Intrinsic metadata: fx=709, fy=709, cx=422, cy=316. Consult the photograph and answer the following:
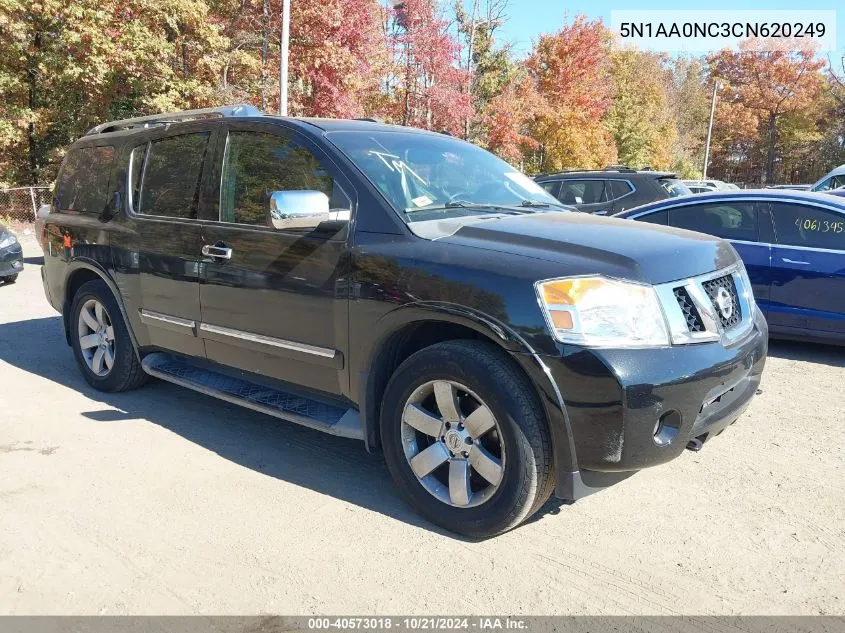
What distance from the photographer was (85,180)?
546 centimetres

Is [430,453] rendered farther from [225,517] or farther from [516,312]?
[225,517]

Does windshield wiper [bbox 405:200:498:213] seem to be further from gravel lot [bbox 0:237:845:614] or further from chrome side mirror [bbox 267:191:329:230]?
gravel lot [bbox 0:237:845:614]

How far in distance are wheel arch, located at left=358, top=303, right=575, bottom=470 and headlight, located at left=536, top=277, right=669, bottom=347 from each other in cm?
18

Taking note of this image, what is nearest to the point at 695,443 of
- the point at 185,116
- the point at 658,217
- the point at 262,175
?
the point at 262,175

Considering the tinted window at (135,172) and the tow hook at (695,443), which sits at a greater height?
the tinted window at (135,172)

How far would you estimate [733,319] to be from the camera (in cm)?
338

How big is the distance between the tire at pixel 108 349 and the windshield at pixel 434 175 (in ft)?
7.67

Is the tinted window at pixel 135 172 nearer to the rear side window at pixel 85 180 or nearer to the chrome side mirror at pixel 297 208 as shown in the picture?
the rear side window at pixel 85 180

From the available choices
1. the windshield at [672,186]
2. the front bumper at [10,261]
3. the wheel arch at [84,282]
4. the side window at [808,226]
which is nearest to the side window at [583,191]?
the windshield at [672,186]

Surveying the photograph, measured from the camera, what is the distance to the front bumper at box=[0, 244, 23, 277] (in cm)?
1018

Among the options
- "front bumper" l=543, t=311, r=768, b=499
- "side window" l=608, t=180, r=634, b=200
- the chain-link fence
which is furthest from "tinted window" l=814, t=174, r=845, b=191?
the chain-link fence

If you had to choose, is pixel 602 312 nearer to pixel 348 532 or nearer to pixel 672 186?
pixel 348 532

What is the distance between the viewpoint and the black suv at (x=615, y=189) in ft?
37.0

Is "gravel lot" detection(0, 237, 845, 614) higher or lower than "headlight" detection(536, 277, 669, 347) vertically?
lower
